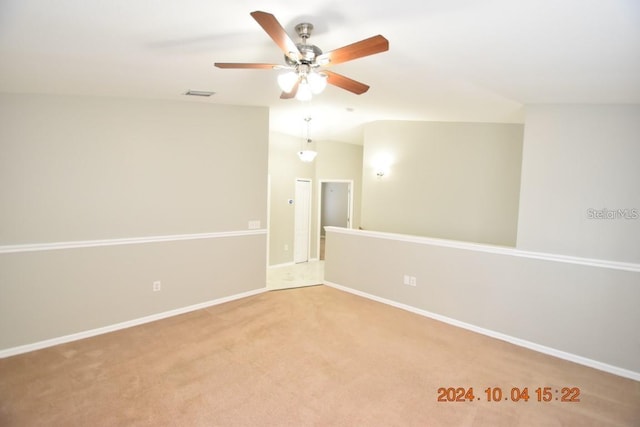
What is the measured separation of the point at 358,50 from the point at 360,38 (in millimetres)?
572

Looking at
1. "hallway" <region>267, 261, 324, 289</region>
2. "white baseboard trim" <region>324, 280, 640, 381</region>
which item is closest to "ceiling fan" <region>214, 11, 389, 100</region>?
"white baseboard trim" <region>324, 280, 640, 381</region>

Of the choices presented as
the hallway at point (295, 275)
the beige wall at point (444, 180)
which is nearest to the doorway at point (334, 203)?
the hallway at point (295, 275)

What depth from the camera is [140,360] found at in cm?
308

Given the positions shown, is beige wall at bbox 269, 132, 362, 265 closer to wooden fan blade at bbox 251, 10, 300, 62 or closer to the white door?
the white door

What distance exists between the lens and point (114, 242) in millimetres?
3711

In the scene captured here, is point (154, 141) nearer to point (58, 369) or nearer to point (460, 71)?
point (58, 369)

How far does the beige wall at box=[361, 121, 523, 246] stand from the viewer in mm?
4676

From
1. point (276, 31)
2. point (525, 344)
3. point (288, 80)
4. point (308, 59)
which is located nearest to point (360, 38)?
point (308, 59)

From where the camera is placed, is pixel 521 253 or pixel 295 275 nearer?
pixel 521 253

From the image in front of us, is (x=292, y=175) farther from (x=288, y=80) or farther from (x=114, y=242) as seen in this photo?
(x=288, y=80)

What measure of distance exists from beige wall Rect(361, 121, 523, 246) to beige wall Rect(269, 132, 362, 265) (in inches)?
67.9

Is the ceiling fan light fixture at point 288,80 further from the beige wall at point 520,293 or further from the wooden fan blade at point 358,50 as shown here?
the beige wall at point 520,293

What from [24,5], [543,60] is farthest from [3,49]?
[543,60]

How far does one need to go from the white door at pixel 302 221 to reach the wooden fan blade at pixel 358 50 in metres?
5.28
